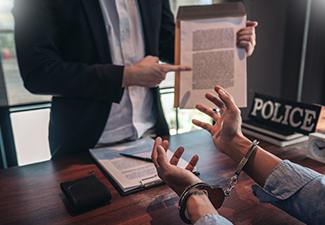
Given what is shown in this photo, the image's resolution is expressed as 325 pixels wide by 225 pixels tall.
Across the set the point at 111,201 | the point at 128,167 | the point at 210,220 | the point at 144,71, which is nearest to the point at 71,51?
the point at 144,71

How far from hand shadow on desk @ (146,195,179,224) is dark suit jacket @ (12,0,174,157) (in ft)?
1.73

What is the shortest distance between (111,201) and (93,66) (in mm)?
601

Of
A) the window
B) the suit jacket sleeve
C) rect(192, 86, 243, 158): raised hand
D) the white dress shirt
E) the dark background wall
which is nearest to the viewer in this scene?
rect(192, 86, 243, 158): raised hand

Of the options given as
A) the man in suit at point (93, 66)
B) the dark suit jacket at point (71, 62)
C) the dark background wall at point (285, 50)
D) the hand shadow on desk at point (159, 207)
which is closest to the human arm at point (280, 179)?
the hand shadow on desk at point (159, 207)

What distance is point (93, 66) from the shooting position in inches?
41.6

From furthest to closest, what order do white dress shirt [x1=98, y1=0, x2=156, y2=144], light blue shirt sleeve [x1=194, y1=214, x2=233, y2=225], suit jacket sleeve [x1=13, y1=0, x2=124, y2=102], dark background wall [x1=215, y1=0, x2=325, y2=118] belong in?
1. dark background wall [x1=215, y1=0, x2=325, y2=118]
2. white dress shirt [x1=98, y1=0, x2=156, y2=144]
3. suit jacket sleeve [x1=13, y1=0, x2=124, y2=102]
4. light blue shirt sleeve [x1=194, y1=214, x2=233, y2=225]

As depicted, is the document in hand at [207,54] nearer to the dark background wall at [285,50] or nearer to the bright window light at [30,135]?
the dark background wall at [285,50]

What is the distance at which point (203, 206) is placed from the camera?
21.5 inches

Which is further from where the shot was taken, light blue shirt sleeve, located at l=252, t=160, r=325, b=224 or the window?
the window

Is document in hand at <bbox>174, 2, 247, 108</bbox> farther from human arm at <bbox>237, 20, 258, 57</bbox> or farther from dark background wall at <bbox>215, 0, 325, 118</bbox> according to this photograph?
dark background wall at <bbox>215, 0, 325, 118</bbox>

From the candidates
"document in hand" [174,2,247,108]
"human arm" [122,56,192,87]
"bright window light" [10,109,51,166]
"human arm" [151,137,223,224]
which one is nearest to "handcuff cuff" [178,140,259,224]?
"human arm" [151,137,223,224]

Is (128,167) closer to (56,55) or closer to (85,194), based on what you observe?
(85,194)

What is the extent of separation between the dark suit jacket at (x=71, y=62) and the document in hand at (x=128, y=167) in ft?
0.62

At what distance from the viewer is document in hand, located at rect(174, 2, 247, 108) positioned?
1.03 m
